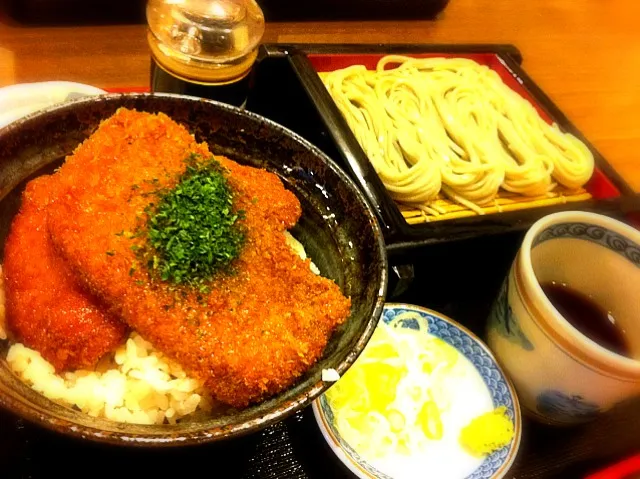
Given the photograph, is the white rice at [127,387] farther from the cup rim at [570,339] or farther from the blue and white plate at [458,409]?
→ the cup rim at [570,339]

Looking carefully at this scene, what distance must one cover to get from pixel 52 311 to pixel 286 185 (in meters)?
0.55

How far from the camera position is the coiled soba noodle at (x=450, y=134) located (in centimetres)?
184

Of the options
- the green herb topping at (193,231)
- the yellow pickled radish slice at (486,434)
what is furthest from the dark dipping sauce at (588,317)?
the green herb topping at (193,231)

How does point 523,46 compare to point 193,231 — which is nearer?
point 193,231

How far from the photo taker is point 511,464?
1287 mm

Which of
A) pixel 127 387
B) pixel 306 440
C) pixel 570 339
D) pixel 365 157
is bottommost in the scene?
pixel 306 440

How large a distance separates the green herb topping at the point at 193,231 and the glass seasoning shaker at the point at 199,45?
1.63 ft

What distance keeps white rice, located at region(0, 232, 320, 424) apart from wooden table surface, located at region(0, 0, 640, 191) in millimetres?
1192

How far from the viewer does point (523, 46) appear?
284cm

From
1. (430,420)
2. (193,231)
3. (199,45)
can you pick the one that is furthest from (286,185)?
(430,420)

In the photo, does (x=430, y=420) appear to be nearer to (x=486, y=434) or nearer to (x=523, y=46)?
(x=486, y=434)

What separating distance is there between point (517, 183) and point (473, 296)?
446 millimetres

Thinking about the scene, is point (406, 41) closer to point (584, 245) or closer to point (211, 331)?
point (584, 245)

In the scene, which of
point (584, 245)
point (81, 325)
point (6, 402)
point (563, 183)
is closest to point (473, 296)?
point (584, 245)
